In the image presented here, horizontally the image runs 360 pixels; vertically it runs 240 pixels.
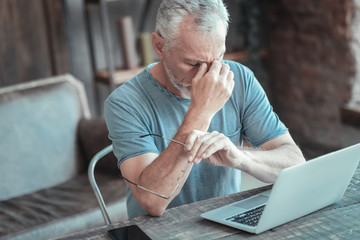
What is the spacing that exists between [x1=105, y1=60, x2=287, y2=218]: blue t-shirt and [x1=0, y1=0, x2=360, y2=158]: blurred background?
69.5 inches

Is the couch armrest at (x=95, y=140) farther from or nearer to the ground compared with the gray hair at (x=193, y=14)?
nearer to the ground

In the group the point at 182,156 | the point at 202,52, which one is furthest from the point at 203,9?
the point at 182,156

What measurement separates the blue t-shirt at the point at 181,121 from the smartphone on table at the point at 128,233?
31cm

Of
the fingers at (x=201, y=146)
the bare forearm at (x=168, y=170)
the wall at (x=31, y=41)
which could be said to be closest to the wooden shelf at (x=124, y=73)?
the wall at (x=31, y=41)

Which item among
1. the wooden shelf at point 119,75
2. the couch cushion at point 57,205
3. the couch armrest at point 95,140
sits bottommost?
the couch cushion at point 57,205

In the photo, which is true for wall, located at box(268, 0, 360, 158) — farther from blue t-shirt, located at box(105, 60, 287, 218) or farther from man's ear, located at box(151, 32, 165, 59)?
man's ear, located at box(151, 32, 165, 59)

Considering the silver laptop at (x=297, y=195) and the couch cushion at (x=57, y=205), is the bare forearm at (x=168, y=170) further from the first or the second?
the couch cushion at (x=57, y=205)

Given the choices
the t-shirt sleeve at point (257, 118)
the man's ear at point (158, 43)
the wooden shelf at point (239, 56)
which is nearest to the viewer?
the man's ear at point (158, 43)

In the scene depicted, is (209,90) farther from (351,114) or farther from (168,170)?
(351,114)

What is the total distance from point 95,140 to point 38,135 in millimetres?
287

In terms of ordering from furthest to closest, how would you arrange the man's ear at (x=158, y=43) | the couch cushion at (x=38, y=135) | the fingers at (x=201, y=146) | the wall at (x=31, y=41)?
1. the wall at (x=31, y=41)
2. the couch cushion at (x=38, y=135)
3. the man's ear at (x=158, y=43)
4. the fingers at (x=201, y=146)

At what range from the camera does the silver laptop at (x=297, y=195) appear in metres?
1.19

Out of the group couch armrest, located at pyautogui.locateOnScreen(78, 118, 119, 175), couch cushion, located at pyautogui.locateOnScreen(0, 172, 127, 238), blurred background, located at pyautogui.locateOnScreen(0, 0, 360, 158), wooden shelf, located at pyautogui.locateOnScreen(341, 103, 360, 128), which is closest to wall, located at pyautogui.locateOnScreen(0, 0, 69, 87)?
blurred background, located at pyautogui.locateOnScreen(0, 0, 360, 158)

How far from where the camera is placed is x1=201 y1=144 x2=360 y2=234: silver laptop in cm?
119
